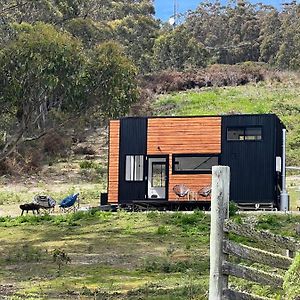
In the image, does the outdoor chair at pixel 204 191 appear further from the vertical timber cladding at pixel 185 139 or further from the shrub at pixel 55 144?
the shrub at pixel 55 144

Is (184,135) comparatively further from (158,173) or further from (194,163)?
(158,173)

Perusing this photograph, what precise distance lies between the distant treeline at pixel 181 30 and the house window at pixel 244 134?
7870 millimetres

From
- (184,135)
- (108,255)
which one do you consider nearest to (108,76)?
(184,135)

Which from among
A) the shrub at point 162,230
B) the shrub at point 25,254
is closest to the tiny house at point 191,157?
the shrub at point 162,230

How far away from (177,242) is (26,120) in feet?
16.5

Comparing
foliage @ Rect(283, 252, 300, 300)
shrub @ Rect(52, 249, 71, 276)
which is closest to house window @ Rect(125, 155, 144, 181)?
shrub @ Rect(52, 249, 71, 276)

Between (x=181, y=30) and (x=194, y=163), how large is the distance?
3370cm

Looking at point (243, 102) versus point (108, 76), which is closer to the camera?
point (108, 76)

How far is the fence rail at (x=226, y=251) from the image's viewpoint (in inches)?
243

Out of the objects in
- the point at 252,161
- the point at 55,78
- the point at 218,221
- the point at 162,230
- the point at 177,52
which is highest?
the point at 177,52

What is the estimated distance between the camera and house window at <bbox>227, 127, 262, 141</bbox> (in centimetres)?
2102

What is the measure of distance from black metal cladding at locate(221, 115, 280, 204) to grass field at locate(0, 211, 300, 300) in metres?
3.37

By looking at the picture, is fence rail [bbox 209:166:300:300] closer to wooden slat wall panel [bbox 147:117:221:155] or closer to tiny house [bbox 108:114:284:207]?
tiny house [bbox 108:114:284:207]

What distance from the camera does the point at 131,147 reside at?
2209 centimetres
